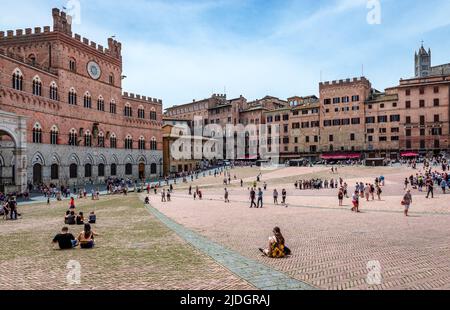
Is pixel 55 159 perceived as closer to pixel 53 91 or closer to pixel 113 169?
pixel 53 91

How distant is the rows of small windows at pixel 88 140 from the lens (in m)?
42.4

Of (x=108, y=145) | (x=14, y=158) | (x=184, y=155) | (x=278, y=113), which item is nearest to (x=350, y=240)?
(x=14, y=158)

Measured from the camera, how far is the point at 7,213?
22.2 m

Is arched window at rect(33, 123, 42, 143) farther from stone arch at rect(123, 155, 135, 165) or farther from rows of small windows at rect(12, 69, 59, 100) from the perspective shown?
stone arch at rect(123, 155, 135, 165)

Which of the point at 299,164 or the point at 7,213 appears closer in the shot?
the point at 7,213

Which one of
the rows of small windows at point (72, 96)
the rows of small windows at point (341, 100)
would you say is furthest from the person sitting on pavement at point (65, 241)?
the rows of small windows at point (341, 100)

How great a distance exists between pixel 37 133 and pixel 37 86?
5539 mm

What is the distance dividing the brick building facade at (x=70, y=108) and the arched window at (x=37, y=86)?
117 millimetres

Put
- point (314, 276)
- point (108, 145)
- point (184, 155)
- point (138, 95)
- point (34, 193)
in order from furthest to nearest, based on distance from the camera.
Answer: point (184, 155)
point (138, 95)
point (108, 145)
point (34, 193)
point (314, 276)

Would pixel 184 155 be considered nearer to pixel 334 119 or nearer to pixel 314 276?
pixel 334 119

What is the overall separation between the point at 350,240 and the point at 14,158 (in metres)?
34.7

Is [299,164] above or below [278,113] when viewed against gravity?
below

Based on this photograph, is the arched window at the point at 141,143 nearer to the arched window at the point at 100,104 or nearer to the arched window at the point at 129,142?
the arched window at the point at 129,142

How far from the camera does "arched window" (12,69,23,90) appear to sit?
39.2 m
